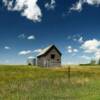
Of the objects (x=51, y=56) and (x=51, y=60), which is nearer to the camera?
(x=51, y=60)

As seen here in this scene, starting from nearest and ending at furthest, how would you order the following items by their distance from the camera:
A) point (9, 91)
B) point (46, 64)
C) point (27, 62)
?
1. point (9, 91)
2. point (46, 64)
3. point (27, 62)

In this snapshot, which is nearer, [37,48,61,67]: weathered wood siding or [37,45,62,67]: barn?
[37,48,61,67]: weathered wood siding

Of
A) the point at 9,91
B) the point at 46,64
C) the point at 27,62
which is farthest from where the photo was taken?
the point at 27,62

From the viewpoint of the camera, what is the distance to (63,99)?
1680 cm

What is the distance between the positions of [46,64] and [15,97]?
5446 centimetres

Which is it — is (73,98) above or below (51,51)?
below

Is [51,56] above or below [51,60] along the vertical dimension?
above

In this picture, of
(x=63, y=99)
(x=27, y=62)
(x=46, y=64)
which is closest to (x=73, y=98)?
(x=63, y=99)

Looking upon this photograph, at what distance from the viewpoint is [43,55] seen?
244 feet

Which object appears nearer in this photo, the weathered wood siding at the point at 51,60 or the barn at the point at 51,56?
the weathered wood siding at the point at 51,60

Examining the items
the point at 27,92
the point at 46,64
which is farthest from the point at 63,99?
the point at 46,64

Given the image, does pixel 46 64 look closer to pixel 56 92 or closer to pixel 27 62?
pixel 27 62

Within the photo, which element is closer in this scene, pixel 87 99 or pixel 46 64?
pixel 87 99

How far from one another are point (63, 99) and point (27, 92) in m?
3.39
